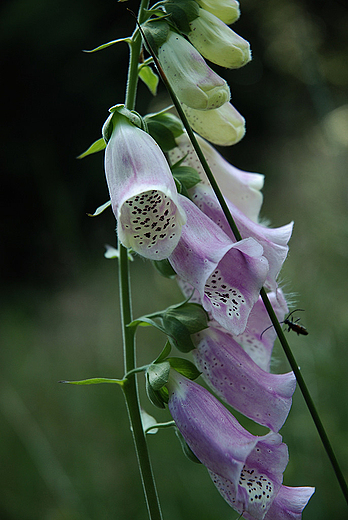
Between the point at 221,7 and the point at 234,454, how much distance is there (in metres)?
0.61

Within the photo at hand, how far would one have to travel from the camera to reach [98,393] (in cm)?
228

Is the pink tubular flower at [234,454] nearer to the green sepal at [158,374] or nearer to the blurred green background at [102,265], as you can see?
the green sepal at [158,374]

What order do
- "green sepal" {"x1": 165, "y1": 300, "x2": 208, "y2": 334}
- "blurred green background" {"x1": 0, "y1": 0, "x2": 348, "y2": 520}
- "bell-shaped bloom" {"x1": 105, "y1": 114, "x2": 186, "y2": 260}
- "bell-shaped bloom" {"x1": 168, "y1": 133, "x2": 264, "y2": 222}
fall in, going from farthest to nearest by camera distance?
"blurred green background" {"x1": 0, "y1": 0, "x2": 348, "y2": 520}, "bell-shaped bloom" {"x1": 168, "y1": 133, "x2": 264, "y2": 222}, "green sepal" {"x1": 165, "y1": 300, "x2": 208, "y2": 334}, "bell-shaped bloom" {"x1": 105, "y1": 114, "x2": 186, "y2": 260}

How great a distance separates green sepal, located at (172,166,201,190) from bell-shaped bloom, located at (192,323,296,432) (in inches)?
8.3

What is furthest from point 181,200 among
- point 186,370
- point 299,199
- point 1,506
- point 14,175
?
point 14,175

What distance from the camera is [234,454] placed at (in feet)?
2.00

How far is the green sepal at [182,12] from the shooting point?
0.68 m

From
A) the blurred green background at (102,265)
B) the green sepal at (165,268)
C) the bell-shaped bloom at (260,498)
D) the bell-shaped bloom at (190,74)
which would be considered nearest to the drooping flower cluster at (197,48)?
the bell-shaped bloom at (190,74)

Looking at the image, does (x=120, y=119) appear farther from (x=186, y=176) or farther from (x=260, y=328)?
(x=260, y=328)

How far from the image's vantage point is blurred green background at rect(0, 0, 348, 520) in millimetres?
1546

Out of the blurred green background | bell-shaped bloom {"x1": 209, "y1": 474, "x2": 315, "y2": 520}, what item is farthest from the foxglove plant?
the blurred green background

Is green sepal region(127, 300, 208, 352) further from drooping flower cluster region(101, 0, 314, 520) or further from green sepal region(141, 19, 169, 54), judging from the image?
green sepal region(141, 19, 169, 54)

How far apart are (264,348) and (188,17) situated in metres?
0.50

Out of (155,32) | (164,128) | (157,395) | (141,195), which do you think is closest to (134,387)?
(157,395)
